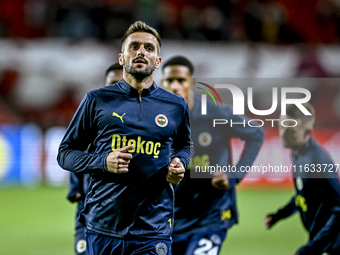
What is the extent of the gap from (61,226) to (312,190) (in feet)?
19.7

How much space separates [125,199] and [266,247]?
5191 mm

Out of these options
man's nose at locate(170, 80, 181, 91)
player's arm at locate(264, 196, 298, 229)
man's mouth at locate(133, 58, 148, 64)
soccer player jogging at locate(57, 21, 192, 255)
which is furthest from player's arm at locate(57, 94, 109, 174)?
player's arm at locate(264, 196, 298, 229)

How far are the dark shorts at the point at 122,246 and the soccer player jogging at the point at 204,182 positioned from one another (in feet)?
5.66

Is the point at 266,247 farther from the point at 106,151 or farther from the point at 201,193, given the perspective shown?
the point at 106,151

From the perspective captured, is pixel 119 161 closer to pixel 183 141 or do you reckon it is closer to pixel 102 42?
pixel 183 141

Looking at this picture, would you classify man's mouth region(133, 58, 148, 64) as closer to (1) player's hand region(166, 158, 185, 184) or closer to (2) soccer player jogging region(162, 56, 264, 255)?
(1) player's hand region(166, 158, 185, 184)

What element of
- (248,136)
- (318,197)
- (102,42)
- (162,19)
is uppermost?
(162,19)

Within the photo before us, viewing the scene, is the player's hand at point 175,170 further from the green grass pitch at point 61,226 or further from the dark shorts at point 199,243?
the green grass pitch at point 61,226

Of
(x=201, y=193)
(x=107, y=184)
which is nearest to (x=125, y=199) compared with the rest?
(x=107, y=184)

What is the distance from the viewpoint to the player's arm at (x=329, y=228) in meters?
5.52

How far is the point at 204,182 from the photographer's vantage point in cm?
577

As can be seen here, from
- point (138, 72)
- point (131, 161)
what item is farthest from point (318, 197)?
point (138, 72)

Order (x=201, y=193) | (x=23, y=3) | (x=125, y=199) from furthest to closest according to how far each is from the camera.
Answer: (x=23, y=3), (x=201, y=193), (x=125, y=199)

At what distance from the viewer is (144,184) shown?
3885 millimetres
